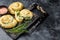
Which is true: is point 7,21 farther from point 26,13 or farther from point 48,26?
point 48,26

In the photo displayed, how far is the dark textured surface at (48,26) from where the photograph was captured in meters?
1.38

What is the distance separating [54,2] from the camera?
67.1 inches

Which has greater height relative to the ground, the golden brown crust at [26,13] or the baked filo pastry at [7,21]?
the golden brown crust at [26,13]

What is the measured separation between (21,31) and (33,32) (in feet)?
0.34

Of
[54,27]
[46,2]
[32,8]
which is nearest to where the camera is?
[54,27]

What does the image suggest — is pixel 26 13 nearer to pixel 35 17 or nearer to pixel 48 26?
pixel 35 17

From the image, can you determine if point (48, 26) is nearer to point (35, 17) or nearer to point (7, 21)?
point (35, 17)

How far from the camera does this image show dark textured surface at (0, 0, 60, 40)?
4.54 feet

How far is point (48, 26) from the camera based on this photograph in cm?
148

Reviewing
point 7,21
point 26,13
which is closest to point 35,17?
point 26,13

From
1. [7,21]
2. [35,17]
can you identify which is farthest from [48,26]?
[7,21]

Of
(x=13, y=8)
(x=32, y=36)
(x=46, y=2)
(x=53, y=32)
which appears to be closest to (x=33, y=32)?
(x=32, y=36)

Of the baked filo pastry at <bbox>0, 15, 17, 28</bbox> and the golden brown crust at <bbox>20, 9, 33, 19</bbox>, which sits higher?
the golden brown crust at <bbox>20, 9, 33, 19</bbox>

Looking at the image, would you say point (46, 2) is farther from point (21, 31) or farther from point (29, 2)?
point (21, 31)
